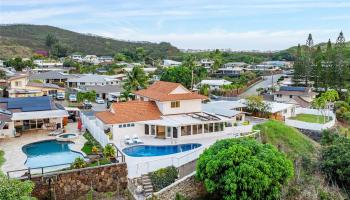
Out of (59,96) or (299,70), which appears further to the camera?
(299,70)

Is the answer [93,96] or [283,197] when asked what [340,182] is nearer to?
[283,197]

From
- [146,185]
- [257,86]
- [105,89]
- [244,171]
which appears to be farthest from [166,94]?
[257,86]

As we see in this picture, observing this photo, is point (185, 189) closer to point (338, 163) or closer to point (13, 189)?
point (13, 189)

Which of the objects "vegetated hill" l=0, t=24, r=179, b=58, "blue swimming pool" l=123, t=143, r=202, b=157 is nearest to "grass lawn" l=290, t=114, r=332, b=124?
"blue swimming pool" l=123, t=143, r=202, b=157

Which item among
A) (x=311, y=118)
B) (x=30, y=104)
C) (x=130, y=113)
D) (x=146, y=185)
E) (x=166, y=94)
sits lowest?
(x=146, y=185)

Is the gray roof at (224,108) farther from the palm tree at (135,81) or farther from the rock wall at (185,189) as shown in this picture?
the rock wall at (185,189)

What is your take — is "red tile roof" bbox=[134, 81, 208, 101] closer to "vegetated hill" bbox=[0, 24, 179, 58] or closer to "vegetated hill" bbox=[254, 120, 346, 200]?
"vegetated hill" bbox=[254, 120, 346, 200]

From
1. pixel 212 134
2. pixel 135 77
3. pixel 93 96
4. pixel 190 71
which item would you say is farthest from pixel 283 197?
pixel 190 71

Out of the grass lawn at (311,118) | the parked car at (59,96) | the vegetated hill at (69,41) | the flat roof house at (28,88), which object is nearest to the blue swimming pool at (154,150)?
the grass lawn at (311,118)
